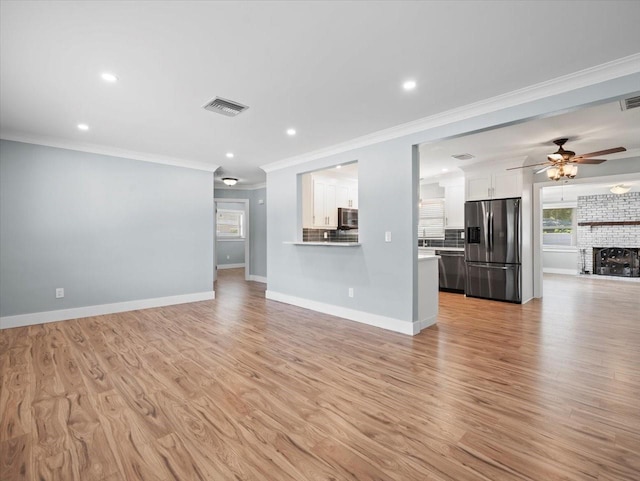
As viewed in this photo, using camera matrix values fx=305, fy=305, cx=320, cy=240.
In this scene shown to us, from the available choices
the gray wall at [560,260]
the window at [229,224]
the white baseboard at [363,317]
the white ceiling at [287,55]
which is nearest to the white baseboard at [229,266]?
the window at [229,224]

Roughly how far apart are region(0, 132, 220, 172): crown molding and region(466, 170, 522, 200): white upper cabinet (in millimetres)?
5150

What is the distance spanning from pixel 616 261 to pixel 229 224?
40.2 ft

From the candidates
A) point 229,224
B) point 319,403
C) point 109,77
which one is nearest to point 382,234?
point 319,403

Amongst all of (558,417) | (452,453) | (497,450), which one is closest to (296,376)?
(452,453)

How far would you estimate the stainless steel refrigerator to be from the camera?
219 inches

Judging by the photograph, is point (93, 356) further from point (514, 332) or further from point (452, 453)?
point (514, 332)

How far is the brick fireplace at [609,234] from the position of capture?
864 centimetres

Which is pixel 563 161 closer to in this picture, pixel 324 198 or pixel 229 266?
pixel 324 198

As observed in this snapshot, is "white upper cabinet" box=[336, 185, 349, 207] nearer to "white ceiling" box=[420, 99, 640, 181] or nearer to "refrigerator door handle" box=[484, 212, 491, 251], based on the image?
"white ceiling" box=[420, 99, 640, 181]

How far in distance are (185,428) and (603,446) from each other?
2525 millimetres

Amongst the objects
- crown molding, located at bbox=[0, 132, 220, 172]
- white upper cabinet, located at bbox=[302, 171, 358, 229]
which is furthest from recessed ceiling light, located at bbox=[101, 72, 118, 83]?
white upper cabinet, located at bbox=[302, 171, 358, 229]

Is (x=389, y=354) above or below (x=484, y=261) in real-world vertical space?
below

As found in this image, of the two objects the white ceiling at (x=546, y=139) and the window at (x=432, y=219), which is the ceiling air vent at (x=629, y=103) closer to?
the white ceiling at (x=546, y=139)

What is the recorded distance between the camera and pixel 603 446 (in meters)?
1.78
